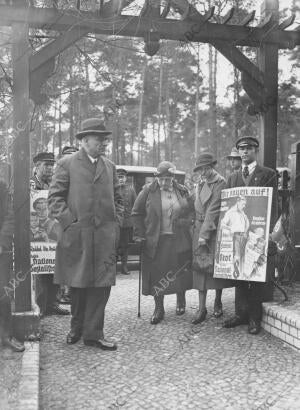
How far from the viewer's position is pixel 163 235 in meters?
6.44

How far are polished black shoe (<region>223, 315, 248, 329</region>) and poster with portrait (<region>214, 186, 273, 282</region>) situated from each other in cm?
57

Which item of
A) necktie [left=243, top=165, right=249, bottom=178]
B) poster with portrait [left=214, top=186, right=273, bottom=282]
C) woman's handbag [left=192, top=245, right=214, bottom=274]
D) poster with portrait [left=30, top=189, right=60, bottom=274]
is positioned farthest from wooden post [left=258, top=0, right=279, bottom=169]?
poster with portrait [left=30, top=189, right=60, bottom=274]

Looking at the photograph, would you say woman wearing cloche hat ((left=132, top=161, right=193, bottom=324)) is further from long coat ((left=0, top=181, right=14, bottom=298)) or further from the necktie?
long coat ((left=0, top=181, right=14, bottom=298))

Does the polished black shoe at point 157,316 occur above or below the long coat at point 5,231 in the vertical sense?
below

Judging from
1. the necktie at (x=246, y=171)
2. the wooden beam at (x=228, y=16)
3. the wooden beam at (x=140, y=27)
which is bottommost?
the necktie at (x=246, y=171)

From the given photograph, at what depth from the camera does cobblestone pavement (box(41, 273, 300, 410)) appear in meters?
3.91

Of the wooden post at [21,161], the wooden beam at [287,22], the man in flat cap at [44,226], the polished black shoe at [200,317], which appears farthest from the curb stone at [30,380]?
the wooden beam at [287,22]

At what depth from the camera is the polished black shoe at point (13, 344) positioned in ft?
16.0

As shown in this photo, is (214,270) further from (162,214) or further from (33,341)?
(33,341)

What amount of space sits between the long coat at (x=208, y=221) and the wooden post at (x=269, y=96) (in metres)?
0.67

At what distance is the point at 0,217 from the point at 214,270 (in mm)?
2571

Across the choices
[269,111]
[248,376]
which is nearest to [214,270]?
A: [248,376]

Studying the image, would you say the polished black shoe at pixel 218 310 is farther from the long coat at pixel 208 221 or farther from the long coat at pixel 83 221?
the long coat at pixel 83 221

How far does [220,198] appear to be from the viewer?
6133 mm
